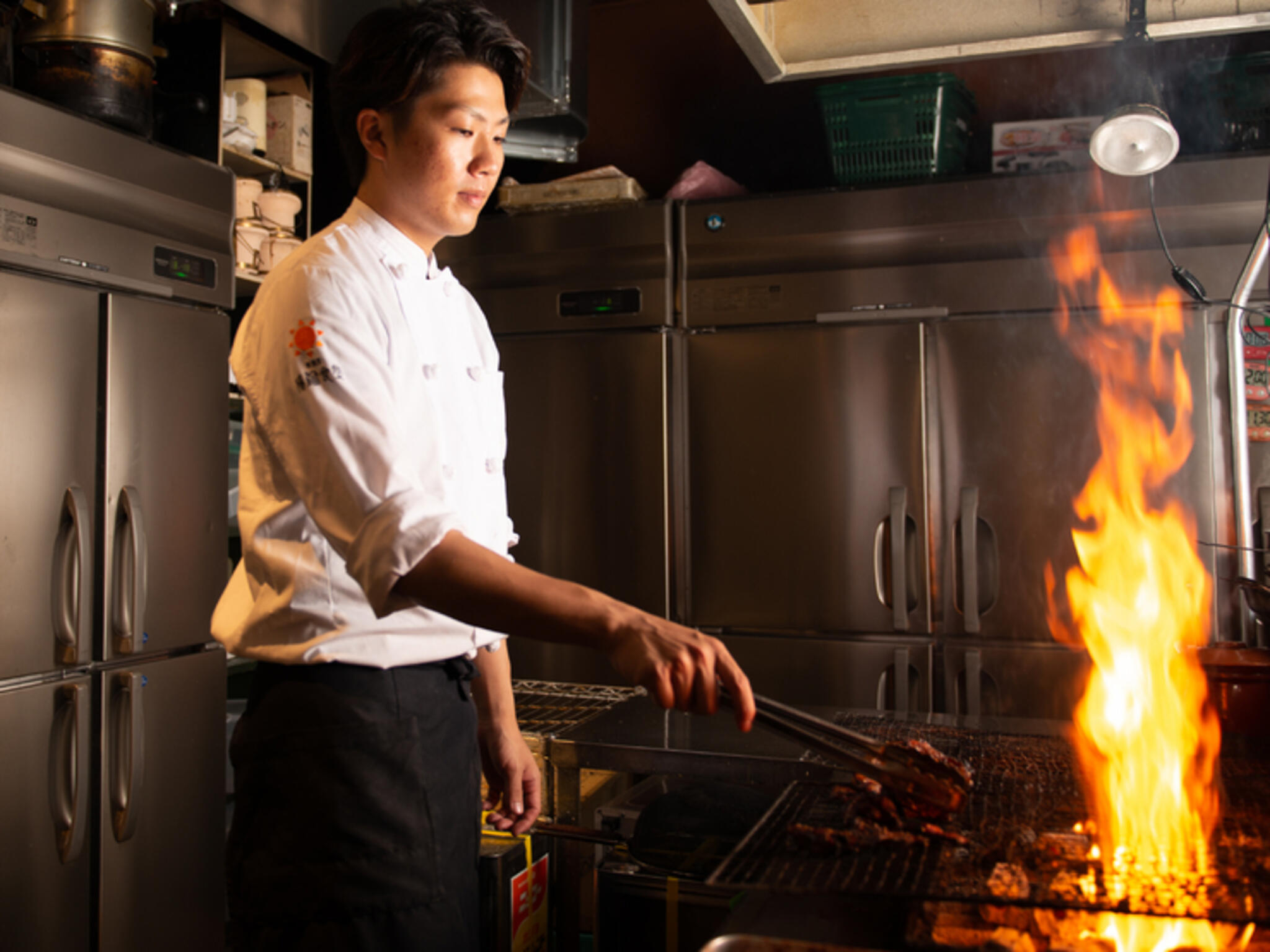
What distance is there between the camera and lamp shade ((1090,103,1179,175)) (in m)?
2.17

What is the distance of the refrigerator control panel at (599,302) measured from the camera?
11.1 ft

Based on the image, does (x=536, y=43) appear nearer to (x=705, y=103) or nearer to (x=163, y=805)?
(x=705, y=103)

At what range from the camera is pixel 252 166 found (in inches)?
126

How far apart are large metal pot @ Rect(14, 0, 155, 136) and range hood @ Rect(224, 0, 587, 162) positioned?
0.38 m

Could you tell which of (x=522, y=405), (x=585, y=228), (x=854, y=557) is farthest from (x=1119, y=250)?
(x=522, y=405)

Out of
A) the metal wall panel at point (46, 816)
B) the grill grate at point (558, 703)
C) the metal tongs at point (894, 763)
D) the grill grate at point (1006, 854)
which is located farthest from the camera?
the metal wall panel at point (46, 816)

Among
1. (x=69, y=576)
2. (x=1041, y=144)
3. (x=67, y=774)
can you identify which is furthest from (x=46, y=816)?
(x=1041, y=144)

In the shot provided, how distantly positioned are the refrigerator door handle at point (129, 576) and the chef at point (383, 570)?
1.23 m

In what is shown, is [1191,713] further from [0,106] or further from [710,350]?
[0,106]

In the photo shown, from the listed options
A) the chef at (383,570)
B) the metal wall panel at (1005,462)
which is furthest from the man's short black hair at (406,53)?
the metal wall panel at (1005,462)

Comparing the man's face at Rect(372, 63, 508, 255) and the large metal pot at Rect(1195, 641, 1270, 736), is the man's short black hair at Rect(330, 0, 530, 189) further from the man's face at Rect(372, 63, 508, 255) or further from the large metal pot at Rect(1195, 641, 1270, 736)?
the large metal pot at Rect(1195, 641, 1270, 736)

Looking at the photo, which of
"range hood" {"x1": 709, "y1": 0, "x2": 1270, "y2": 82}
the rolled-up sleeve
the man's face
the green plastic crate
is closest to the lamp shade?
"range hood" {"x1": 709, "y1": 0, "x2": 1270, "y2": 82}

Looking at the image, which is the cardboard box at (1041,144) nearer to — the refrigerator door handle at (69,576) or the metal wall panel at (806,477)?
the metal wall panel at (806,477)

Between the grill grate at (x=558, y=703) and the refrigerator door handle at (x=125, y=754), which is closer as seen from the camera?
the grill grate at (x=558, y=703)
